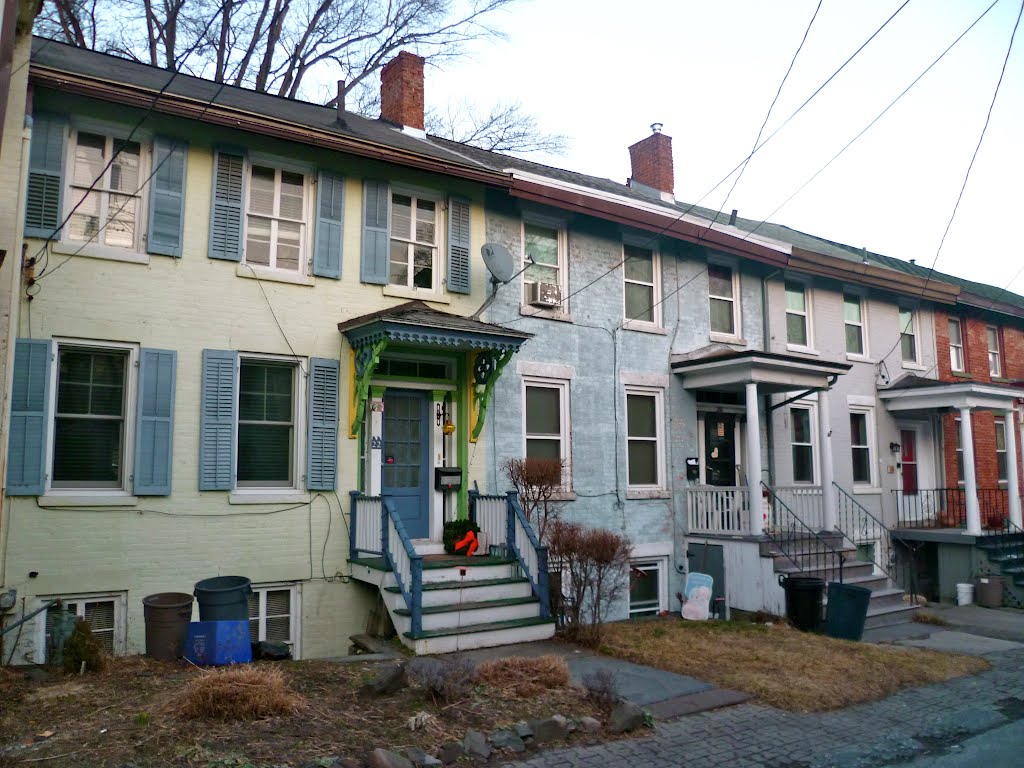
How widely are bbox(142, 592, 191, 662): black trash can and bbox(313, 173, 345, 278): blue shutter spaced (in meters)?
4.62

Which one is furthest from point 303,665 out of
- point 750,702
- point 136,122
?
point 136,122

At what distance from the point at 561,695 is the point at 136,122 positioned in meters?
8.21

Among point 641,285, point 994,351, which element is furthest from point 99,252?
point 994,351

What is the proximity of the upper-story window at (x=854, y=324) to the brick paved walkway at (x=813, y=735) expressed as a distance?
1025 centimetres

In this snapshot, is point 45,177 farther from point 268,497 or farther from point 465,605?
point 465,605

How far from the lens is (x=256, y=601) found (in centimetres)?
1016

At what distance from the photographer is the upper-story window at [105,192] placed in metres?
9.59

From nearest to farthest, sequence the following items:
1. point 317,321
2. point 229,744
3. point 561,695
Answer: point 229,744 → point 561,695 → point 317,321

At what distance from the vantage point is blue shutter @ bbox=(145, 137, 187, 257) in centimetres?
988

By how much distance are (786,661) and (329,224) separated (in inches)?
312

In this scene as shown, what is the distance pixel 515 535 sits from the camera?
1083 cm

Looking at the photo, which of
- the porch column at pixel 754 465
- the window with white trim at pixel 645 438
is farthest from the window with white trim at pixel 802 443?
the window with white trim at pixel 645 438

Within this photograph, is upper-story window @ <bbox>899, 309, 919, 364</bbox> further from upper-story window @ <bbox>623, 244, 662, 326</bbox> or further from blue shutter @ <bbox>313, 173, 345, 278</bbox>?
blue shutter @ <bbox>313, 173, 345, 278</bbox>

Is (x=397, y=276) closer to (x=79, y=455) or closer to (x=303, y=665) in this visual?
(x=79, y=455)
